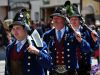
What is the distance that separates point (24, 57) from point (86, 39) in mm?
1925

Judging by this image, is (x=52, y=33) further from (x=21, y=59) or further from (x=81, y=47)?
(x=21, y=59)

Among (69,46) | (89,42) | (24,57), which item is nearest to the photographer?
(24,57)

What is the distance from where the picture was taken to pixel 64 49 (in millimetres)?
5766

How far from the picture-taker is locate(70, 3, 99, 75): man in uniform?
6.22 meters

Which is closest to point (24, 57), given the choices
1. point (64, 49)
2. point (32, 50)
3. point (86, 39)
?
point (32, 50)

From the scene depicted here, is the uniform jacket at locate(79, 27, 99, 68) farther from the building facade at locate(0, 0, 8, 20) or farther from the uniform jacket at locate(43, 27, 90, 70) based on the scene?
the building facade at locate(0, 0, 8, 20)

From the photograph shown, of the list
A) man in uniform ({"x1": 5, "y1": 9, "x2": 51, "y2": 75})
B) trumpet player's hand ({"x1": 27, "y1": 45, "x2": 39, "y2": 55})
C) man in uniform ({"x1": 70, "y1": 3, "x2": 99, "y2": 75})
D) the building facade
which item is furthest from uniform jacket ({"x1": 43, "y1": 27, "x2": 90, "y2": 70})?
the building facade

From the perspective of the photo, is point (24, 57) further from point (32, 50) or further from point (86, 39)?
point (86, 39)

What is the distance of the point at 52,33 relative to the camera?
5859 millimetres

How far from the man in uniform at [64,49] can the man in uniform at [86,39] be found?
430 mm

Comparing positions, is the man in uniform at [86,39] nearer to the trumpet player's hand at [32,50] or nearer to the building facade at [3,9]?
the trumpet player's hand at [32,50]

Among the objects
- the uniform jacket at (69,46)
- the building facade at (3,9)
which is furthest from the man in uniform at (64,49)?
the building facade at (3,9)

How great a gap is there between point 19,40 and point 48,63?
1.37 ft

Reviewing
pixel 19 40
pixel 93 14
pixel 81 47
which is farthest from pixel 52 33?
pixel 93 14
